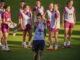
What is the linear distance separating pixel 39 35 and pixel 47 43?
4.82 metres

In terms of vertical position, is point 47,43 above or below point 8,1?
below

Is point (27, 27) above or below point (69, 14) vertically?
below

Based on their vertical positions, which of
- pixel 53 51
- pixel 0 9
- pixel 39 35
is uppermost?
pixel 0 9

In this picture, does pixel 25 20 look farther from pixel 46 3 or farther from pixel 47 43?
pixel 46 3

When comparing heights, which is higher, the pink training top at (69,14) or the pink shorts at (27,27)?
the pink training top at (69,14)

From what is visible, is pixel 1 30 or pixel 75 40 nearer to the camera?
pixel 1 30

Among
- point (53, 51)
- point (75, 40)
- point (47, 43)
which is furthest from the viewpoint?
point (75, 40)

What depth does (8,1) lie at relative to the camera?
3738 centimetres

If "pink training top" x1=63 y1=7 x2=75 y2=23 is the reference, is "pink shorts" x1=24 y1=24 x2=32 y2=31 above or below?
below

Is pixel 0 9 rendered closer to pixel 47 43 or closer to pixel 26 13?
pixel 26 13

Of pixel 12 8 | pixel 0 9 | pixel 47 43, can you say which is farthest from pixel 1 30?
pixel 12 8

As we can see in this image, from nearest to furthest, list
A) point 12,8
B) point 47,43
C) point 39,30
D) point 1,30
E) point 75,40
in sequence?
point 39,30, point 1,30, point 47,43, point 75,40, point 12,8

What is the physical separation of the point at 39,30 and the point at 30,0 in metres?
27.9

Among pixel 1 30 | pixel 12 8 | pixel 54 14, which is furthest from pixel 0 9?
pixel 12 8
